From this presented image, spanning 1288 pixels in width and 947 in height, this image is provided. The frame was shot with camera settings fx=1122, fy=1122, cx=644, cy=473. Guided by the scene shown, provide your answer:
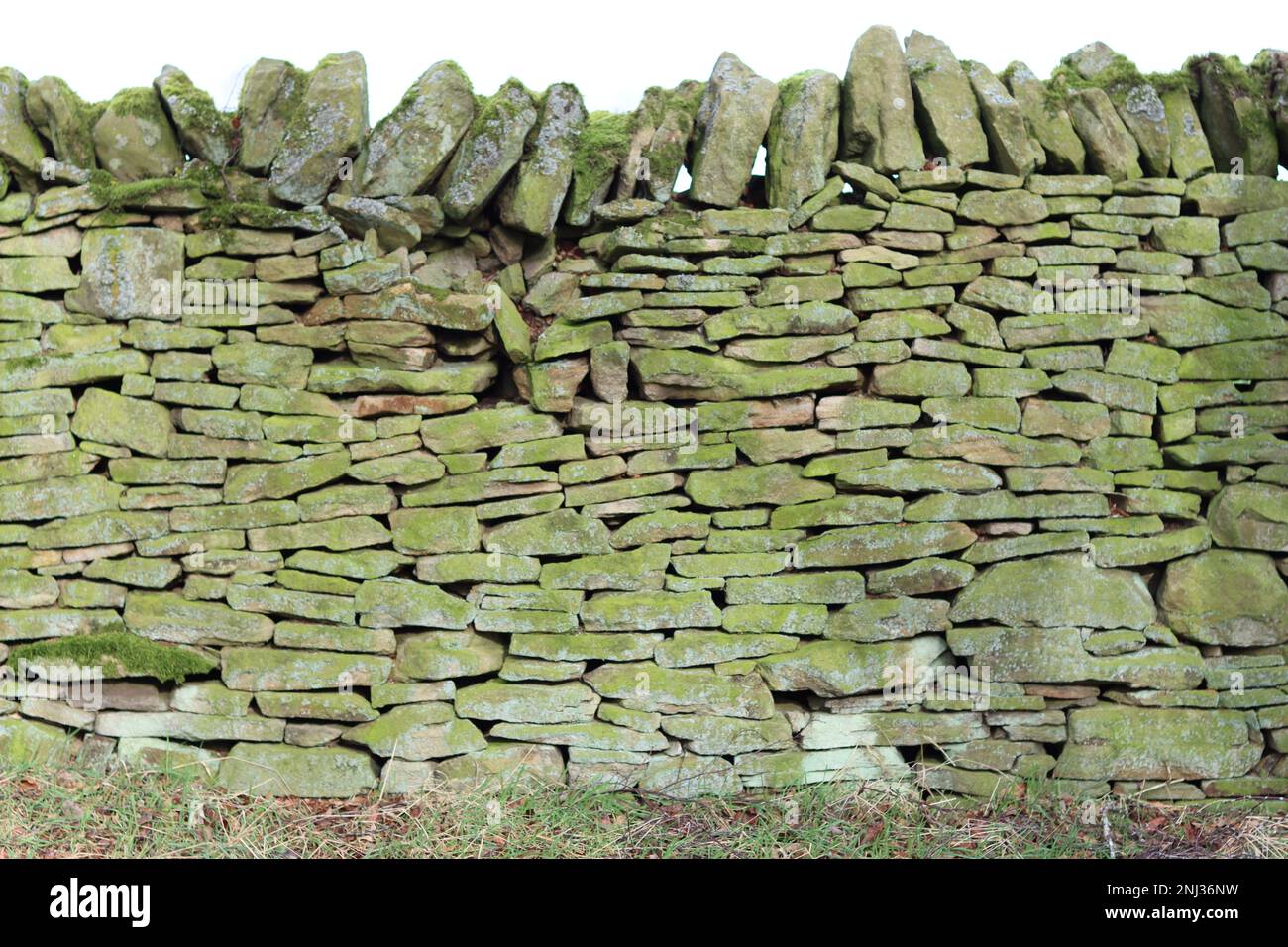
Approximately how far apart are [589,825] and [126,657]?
2.14 m

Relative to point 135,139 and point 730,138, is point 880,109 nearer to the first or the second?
point 730,138

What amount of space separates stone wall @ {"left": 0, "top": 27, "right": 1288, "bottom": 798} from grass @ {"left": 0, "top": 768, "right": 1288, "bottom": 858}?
137 millimetres

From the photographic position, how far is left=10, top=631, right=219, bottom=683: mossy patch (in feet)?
16.0

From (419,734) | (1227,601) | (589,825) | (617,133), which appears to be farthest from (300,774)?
(1227,601)

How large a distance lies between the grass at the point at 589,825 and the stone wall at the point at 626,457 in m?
0.14

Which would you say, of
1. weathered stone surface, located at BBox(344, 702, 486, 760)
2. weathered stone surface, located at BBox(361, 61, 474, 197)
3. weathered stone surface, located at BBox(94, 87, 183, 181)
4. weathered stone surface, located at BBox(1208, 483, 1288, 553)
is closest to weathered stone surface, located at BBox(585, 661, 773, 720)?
weathered stone surface, located at BBox(344, 702, 486, 760)

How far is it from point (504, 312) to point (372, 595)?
1390 mm

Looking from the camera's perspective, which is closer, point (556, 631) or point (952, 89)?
point (556, 631)

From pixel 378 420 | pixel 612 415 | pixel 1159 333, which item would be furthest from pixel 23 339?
pixel 1159 333

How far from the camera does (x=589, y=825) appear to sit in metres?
4.70

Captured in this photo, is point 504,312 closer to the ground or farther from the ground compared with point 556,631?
farther from the ground

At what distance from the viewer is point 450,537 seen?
Result: 4.98m

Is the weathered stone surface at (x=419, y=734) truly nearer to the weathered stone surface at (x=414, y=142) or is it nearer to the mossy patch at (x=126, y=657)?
the mossy patch at (x=126, y=657)

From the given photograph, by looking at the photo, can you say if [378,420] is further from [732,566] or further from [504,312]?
[732,566]
